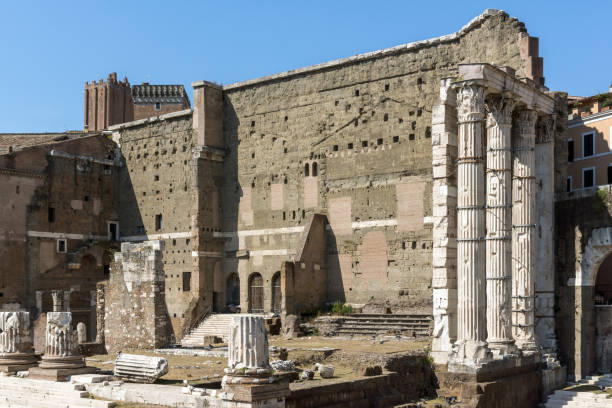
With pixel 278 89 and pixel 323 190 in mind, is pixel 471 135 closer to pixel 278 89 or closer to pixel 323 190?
pixel 323 190

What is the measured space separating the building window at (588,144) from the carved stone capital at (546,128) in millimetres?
3512

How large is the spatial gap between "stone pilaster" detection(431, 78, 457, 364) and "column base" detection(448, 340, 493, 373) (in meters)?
0.98

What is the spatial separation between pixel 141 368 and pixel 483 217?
8867 millimetres

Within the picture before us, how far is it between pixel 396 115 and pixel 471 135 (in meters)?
9.83

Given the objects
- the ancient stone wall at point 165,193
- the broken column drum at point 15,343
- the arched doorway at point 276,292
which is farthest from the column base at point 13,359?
the arched doorway at point 276,292

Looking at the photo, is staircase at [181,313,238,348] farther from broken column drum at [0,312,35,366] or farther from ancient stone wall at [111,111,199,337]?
broken column drum at [0,312,35,366]

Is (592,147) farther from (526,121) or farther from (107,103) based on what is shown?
(107,103)

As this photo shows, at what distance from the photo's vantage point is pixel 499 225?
19.7 m

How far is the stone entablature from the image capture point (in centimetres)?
1828

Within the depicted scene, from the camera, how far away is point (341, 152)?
98.0ft

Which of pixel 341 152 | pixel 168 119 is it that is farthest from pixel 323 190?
pixel 168 119

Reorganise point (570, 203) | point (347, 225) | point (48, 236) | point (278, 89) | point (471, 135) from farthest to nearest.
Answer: point (48, 236) < point (278, 89) < point (347, 225) < point (570, 203) < point (471, 135)

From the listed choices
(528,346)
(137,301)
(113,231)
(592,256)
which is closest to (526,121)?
(592,256)

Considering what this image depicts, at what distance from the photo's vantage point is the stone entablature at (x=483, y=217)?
18.3 m
